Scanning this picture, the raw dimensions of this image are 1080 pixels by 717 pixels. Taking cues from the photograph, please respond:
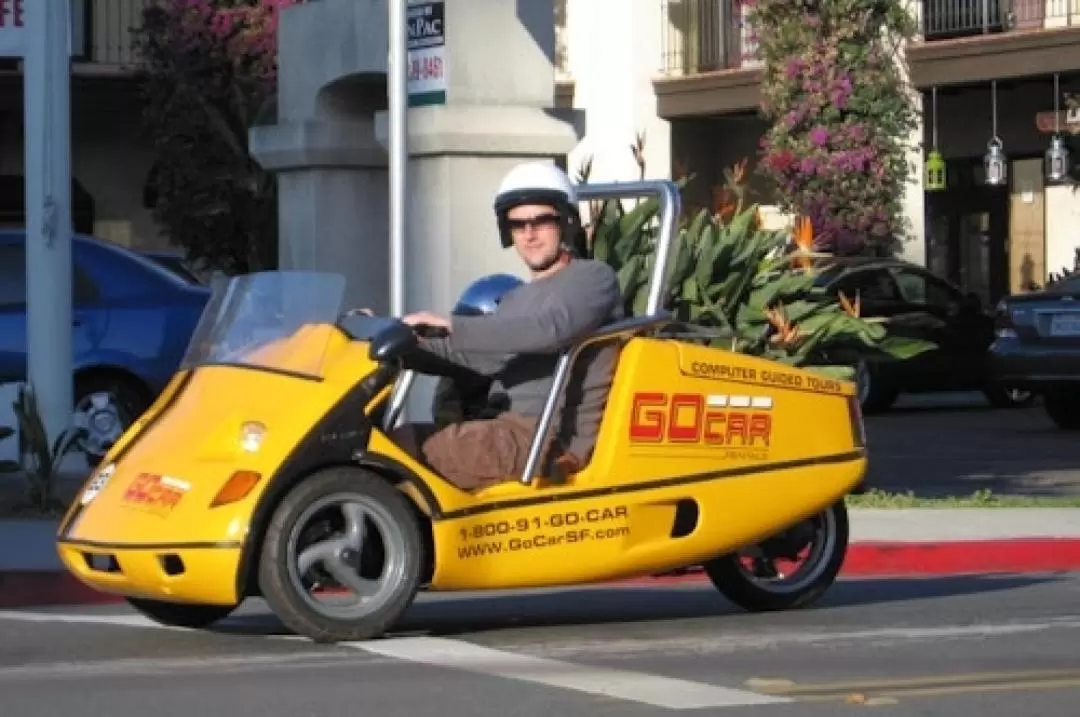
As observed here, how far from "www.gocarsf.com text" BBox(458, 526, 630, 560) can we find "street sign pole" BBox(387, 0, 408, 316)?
3.87 meters

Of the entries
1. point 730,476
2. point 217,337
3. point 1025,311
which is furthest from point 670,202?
point 1025,311

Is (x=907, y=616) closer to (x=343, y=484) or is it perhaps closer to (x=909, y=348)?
(x=343, y=484)

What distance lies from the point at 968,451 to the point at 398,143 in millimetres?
7852

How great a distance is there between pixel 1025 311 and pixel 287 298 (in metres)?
13.1

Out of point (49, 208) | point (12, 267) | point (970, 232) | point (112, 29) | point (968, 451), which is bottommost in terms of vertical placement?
point (968, 451)

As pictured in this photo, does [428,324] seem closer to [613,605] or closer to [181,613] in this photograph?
[181,613]

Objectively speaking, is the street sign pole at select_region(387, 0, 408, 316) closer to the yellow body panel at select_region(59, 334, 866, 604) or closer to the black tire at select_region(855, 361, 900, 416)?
the yellow body panel at select_region(59, 334, 866, 604)

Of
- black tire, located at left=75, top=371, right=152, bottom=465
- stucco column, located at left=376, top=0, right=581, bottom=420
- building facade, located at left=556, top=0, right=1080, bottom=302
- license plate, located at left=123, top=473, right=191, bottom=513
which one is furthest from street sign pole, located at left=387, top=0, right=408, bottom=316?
building facade, located at left=556, top=0, right=1080, bottom=302

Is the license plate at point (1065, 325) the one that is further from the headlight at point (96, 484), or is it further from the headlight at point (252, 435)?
the headlight at point (252, 435)

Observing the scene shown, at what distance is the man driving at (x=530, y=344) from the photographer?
8609 millimetres

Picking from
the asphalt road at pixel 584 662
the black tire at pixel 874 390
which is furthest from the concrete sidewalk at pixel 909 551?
the black tire at pixel 874 390

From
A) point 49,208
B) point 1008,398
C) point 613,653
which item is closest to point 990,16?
point 1008,398

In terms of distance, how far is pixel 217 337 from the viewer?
886 centimetres

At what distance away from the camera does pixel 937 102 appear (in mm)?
31531
